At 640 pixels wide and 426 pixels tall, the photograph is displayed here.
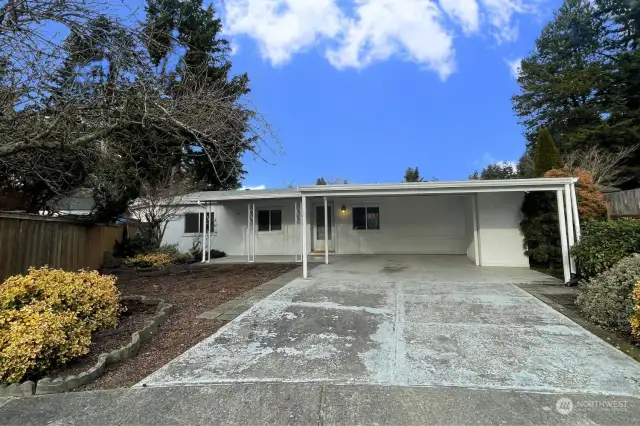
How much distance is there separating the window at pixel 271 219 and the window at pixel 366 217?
3.03m

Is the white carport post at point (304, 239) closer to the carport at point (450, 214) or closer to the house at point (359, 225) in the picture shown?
the carport at point (450, 214)

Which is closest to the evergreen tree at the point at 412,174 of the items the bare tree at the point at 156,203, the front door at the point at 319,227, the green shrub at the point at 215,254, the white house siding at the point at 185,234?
the front door at the point at 319,227

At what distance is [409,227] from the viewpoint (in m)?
13.7

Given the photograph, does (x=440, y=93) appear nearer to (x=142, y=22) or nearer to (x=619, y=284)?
(x=619, y=284)

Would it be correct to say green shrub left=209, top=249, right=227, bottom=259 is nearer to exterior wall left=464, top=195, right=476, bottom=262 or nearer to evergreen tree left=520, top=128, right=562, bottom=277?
exterior wall left=464, top=195, right=476, bottom=262

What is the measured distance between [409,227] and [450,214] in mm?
1538

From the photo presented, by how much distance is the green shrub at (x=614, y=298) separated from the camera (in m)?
4.47

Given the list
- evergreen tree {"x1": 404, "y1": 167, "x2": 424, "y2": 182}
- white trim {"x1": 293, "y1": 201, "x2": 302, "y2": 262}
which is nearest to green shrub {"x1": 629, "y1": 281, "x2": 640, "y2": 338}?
white trim {"x1": 293, "y1": 201, "x2": 302, "y2": 262}

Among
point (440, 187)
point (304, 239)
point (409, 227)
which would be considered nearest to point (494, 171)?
point (409, 227)

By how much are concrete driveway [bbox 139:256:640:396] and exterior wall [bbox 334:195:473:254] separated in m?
6.69

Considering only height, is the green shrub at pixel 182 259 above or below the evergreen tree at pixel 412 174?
below

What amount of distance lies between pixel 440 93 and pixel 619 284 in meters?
10.7

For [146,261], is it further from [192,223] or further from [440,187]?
[440,187]

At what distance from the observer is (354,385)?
3193 millimetres
